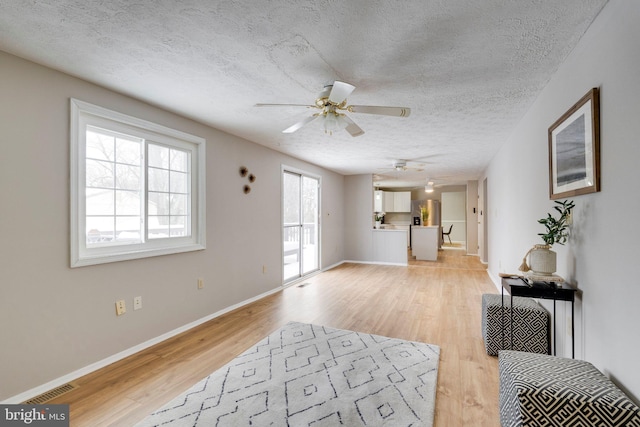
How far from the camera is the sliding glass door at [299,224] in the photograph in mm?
5227

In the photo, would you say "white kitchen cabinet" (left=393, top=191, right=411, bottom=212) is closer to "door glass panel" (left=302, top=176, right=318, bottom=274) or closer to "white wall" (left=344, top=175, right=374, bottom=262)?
"white wall" (left=344, top=175, right=374, bottom=262)

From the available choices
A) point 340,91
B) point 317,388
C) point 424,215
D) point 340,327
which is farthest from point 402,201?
point 317,388

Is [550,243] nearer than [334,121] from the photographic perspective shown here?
Yes

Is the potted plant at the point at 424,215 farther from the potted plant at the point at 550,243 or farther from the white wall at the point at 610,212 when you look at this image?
the potted plant at the point at 550,243

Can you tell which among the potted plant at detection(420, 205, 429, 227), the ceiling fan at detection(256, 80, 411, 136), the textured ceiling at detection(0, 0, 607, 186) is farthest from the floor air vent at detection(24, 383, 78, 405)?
the potted plant at detection(420, 205, 429, 227)

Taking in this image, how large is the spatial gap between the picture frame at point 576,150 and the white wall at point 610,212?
4 centimetres

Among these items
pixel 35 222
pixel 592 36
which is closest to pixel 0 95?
pixel 35 222

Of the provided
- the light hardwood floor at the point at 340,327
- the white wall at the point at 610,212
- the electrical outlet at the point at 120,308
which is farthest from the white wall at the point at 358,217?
the electrical outlet at the point at 120,308

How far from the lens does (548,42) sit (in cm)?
178

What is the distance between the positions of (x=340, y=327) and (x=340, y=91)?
2439mm

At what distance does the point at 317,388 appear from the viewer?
2049mm

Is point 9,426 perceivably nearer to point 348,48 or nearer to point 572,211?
point 348,48

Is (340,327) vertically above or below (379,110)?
below

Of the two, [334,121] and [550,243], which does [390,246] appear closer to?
[550,243]
